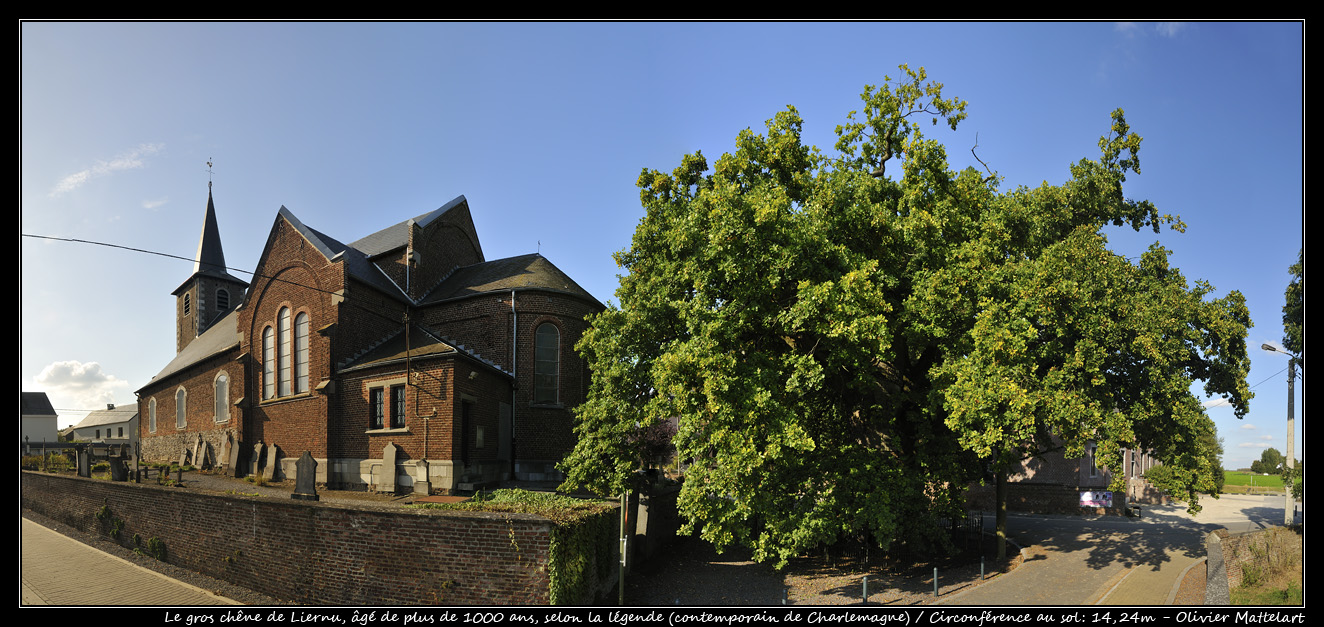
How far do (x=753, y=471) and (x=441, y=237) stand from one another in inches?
824

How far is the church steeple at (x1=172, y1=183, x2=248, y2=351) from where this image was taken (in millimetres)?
41812

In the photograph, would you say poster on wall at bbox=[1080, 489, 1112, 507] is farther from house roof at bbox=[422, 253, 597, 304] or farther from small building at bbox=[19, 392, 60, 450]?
small building at bbox=[19, 392, 60, 450]

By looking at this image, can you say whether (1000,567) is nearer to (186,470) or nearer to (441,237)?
(441,237)

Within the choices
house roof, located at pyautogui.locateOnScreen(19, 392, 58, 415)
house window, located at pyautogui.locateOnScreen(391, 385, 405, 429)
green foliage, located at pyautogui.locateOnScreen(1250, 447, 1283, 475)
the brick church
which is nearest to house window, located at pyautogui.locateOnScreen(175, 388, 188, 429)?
the brick church

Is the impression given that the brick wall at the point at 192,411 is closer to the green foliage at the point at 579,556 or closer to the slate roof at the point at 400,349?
the slate roof at the point at 400,349

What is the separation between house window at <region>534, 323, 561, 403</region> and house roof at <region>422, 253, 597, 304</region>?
173 cm

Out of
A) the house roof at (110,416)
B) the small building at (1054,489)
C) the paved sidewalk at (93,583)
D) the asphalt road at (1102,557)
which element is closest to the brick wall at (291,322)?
the paved sidewalk at (93,583)

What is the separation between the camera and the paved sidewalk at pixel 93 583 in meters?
12.1

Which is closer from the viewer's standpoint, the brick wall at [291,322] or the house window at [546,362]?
the brick wall at [291,322]

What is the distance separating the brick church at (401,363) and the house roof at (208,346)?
0.71 metres

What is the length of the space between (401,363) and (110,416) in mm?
64859

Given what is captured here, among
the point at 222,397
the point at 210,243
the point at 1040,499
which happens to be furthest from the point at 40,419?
the point at 1040,499

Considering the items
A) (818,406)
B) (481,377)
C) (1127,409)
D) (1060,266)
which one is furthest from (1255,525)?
(481,377)

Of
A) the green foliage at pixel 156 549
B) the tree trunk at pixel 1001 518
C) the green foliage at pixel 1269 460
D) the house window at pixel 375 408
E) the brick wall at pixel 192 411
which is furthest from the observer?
the green foliage at pixel 1269 460
